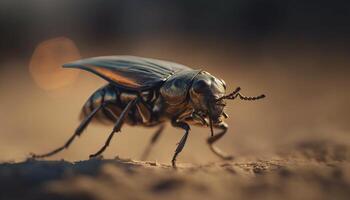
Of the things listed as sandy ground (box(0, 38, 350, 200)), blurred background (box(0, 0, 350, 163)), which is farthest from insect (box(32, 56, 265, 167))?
blurred background (box(0, 0, 350, 163))

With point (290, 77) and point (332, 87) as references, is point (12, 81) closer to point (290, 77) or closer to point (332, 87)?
A: point (290, 77)

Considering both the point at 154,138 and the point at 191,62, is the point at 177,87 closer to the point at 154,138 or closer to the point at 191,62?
the point at 154,138

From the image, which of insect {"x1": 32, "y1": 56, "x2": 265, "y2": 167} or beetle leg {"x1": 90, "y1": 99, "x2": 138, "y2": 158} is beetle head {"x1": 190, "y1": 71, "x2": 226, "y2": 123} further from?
beetle leg {"x1": 90, "y1": 99, "x2": 138, "y2": 158}

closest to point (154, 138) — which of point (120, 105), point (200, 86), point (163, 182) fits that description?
point (120, 105)

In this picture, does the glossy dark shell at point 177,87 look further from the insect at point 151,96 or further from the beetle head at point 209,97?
the beetle head at point 209,97

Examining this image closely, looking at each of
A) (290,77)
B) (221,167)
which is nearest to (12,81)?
(290,77)

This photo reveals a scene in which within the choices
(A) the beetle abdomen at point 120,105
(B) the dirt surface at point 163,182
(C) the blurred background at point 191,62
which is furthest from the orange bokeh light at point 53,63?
(B) the dirt surface at point 163,182
